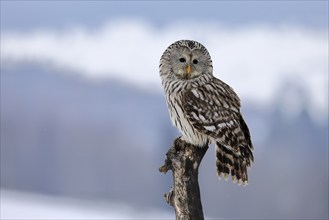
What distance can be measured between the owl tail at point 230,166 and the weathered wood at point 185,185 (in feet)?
0.65

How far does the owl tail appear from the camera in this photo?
6191mm

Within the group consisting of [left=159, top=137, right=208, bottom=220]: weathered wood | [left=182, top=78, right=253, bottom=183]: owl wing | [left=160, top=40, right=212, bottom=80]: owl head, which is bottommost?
[left=159, top=137, right=208, bottom=220]: weathered wood

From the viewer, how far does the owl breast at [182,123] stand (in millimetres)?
6301

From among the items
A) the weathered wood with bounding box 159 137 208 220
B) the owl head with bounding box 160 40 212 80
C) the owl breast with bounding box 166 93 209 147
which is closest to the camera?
the weathered wood with bounding box 159 137 208 220

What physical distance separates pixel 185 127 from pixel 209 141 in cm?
25

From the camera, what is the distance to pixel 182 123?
639cm

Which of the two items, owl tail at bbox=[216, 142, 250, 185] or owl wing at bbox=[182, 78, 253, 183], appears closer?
owl wing at bbox=[182, 78, 253, 183]

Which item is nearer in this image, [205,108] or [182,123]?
[205,108]

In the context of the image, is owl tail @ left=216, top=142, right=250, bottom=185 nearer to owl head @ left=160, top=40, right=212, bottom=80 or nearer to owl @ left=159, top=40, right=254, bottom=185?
owl @ left=159, top=40, right=254, bottom=185

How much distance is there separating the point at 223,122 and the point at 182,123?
434mm

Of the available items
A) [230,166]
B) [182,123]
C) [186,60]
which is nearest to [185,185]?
[230,166]

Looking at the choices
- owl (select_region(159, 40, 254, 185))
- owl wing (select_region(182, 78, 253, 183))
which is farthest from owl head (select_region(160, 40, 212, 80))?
owl wing (select_region(182, 78, 253, 183))

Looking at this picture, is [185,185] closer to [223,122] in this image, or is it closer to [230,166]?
[230,166]

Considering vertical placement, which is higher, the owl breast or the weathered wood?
the owl breast
